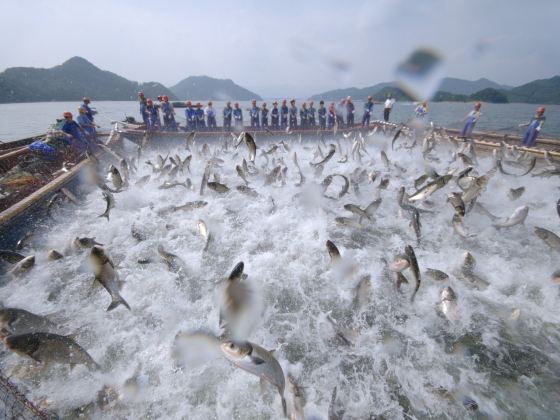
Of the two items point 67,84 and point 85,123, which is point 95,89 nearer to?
point 67,84

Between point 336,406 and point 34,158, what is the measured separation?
1433cm

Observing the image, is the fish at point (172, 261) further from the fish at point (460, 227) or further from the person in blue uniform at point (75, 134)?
the person in blue uniform at point (75, 134)

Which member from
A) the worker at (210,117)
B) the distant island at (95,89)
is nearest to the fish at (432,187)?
the worker at (210,117)

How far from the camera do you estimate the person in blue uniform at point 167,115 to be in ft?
70.0

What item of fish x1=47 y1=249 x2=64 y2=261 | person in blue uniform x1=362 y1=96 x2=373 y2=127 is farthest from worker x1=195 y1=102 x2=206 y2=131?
fish x1=47 y1=249 x2=64 y2=261

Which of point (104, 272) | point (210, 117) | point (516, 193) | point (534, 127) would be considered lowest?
point (104, 272)

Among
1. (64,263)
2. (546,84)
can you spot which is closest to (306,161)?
(64,263)

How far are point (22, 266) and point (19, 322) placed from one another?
7.80 feet

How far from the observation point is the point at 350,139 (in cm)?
2302

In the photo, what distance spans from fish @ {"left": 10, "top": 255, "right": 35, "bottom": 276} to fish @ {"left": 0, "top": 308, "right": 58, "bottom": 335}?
220 centimetres

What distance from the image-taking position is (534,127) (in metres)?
15.2

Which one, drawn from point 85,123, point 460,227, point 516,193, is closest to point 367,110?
point 516,193

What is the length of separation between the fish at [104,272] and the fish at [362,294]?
4338 mm

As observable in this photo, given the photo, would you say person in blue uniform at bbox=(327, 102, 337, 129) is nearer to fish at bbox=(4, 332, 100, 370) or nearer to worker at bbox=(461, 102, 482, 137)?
worker at bbox=(461, 102, 482, 137)
